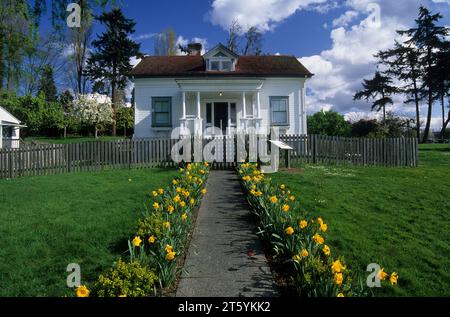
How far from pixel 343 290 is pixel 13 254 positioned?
469 cm

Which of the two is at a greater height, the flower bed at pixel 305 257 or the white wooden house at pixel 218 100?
the white wooden house at pixel 218 100

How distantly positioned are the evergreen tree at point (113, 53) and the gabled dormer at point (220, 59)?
64.3 feet

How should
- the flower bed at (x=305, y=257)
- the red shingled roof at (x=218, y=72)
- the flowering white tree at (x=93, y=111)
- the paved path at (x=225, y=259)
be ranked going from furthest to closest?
1. the flowering white tree at (x=93, y=111)
2. the red shingled roof at (x=218, y=72)
3. the paved path at (x=225, y=259)
4. the flower bed at (x=305, y=257)

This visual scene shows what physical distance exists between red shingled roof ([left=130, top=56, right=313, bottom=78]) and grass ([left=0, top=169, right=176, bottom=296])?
12.1 metres

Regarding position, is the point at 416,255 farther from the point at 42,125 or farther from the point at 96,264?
the point at 42,125

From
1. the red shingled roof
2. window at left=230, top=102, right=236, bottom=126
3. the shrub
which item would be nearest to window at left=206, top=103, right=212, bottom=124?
window at left=230, top=102, right=236, bottom=126

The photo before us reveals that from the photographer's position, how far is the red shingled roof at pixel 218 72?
771 inches

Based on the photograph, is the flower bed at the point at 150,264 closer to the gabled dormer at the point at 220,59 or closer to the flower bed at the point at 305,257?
the flower bed at the point at 305,257

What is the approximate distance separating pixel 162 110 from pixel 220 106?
4039mm

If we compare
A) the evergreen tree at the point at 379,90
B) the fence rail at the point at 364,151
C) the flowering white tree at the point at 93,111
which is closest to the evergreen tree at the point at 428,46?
the evergreen tree at the point at 379,90

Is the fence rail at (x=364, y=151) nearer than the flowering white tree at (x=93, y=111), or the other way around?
the fence rail at (x=364, y=151)

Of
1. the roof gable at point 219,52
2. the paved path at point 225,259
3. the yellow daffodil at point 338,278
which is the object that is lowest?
the paved path at point 225,259

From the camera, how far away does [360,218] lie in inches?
240

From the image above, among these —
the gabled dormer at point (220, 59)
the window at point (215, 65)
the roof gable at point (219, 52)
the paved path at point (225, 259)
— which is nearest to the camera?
the paved path at point (225, 259)
